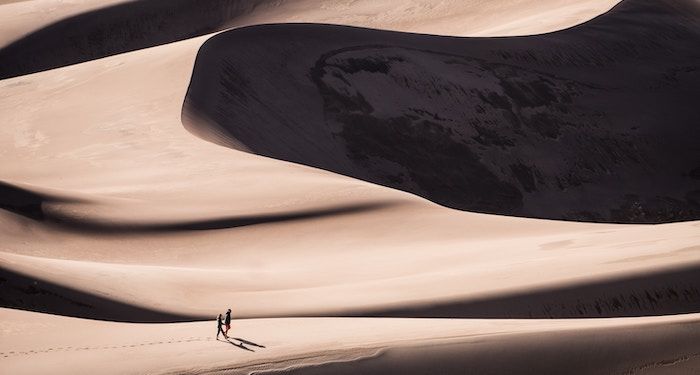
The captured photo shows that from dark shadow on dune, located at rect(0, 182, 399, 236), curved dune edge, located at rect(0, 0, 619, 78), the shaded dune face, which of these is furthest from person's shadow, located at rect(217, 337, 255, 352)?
curved dune edge, located at rect(0, 0, 619, 78)

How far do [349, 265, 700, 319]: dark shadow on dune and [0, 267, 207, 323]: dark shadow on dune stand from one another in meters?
2.13

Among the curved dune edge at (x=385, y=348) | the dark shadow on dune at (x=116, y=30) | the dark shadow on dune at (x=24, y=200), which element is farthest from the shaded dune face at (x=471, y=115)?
the dark shadow on dune at (x=116, y=30)

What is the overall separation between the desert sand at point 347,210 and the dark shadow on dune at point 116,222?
0.10 ft

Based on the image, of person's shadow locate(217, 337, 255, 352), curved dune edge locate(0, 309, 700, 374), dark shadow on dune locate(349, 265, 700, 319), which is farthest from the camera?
dark shadow on dune locate(349, 265, 700, 319)

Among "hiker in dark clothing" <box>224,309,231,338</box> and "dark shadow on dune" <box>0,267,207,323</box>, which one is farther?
"dark shadow on dune" <box>0,267,207,323</box>

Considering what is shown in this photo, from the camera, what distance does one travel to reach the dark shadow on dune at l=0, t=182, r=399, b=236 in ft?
49.6

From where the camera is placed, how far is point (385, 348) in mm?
9281

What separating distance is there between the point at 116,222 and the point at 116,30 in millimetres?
24956

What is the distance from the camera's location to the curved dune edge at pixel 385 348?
914 centimetres

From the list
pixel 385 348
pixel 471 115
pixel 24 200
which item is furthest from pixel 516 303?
pixel 471 115

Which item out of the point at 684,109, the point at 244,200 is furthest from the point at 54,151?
the point at 684,109

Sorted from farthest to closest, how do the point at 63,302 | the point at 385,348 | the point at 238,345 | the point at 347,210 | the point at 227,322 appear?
the point at 347,210 → the point at 63,302 → the point at 227,322 → the point at 238,345 → the point at 385,348

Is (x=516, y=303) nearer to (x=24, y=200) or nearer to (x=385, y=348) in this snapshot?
(x=385, y=348)

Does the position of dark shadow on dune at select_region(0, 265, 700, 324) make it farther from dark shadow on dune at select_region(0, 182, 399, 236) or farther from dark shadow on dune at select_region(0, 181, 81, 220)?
dark shadow on dune at select_region(0, 181, 81, 220)
